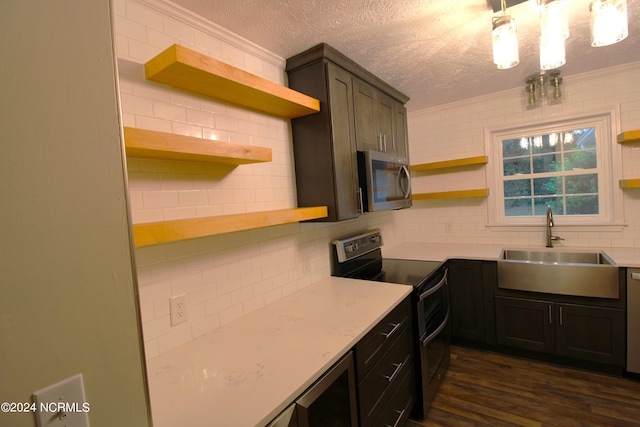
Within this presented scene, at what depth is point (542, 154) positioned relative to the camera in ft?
9.70

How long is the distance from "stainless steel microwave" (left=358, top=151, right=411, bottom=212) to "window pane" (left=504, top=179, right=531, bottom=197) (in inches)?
52.3

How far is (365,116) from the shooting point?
221cm

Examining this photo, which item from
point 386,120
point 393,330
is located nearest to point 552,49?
point 386,120

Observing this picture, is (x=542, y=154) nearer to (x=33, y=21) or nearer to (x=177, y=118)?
(x=177, y=118)

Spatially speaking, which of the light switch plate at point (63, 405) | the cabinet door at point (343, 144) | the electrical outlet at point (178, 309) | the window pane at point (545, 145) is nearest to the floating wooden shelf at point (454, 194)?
the window pane at point (545, 145)

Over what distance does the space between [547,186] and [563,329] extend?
1388 millimetres

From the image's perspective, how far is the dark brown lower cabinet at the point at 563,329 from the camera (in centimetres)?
221

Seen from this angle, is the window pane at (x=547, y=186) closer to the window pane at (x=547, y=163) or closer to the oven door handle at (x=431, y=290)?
the window pane at (x=547, y=163)

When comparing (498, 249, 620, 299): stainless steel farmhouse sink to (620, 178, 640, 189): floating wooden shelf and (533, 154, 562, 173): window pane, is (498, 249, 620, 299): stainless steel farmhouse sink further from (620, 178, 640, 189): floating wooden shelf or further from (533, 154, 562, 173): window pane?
(533, 154, 562, 173): window pane

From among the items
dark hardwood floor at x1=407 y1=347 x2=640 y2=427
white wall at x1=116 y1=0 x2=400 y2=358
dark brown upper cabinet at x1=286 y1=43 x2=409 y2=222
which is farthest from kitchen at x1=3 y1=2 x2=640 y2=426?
dark hardwood floor at x1=407 y1=347 x2=640 y2=427

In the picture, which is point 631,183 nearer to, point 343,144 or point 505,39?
point 505,39

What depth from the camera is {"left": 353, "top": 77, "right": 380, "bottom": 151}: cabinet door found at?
2102 mm

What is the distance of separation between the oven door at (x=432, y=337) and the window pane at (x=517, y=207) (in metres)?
1.28

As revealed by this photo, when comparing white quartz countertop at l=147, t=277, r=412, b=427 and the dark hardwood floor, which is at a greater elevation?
white quartz countertop at l=147, t=277, r=412, b=427
